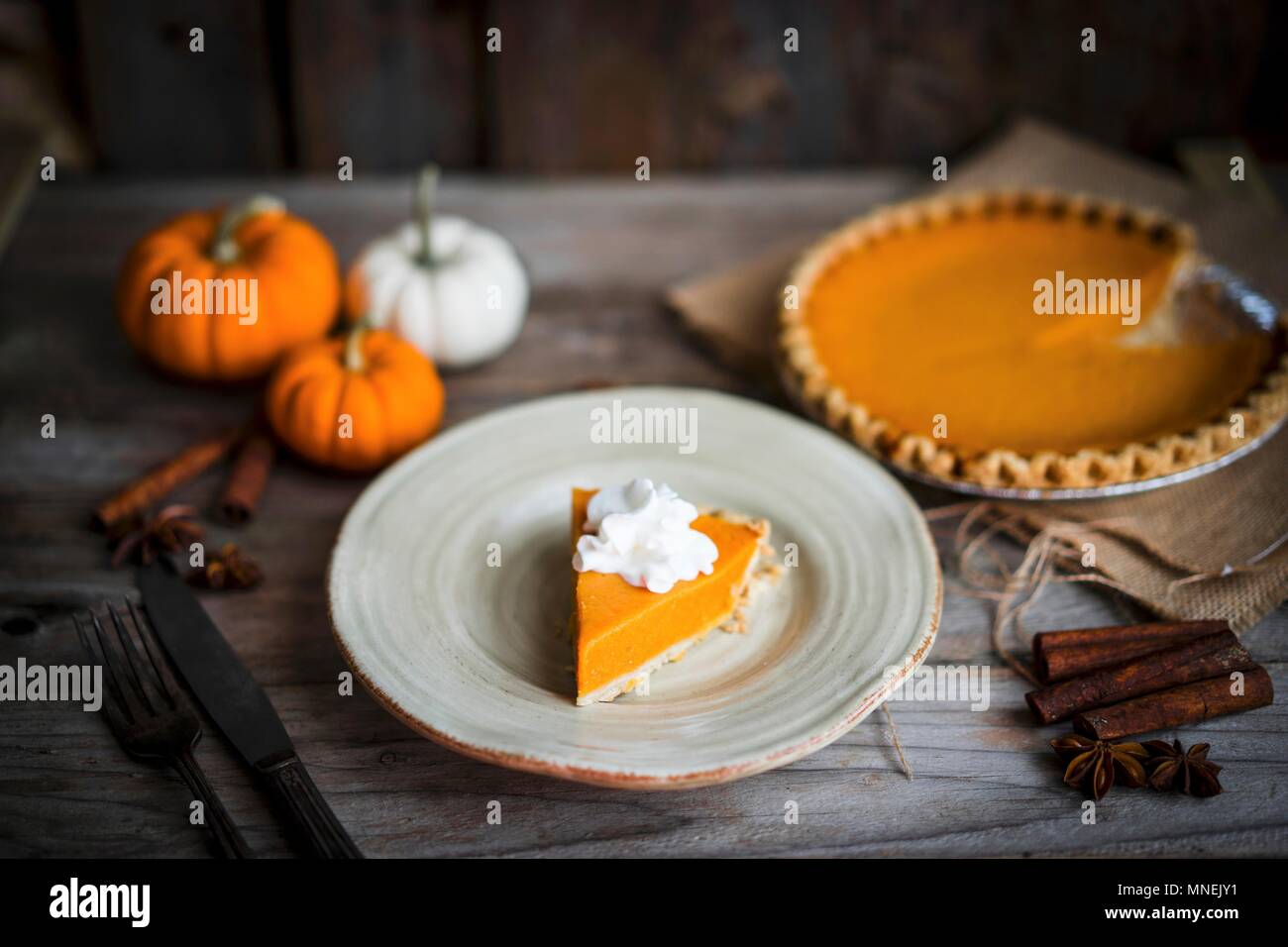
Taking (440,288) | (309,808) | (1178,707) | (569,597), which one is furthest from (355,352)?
(1178,707)

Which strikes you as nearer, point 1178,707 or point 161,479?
point 1178,707

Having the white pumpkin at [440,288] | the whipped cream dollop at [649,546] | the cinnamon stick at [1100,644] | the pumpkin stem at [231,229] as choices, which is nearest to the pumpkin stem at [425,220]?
the white pumpkin at [440,288]

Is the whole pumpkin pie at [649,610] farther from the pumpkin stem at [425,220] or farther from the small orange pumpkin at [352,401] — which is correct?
the pumpkin stem at [425,220]

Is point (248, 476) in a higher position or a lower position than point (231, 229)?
lower

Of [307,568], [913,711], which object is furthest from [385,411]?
[913,711]

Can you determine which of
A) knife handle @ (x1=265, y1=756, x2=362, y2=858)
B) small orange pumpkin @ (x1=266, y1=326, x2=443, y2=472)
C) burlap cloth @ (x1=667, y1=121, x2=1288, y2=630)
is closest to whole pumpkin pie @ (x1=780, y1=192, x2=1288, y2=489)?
burlap cloth @ (x1=667, y1=121, x2=1288, y2=630)

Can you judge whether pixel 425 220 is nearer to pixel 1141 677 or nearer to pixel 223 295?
pixel 223 295

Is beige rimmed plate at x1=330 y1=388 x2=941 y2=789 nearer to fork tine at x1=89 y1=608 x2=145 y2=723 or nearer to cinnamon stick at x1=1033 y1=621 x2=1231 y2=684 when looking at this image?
cinnamon stick at x1=1033 y1=621 x2=1231 y2=684
